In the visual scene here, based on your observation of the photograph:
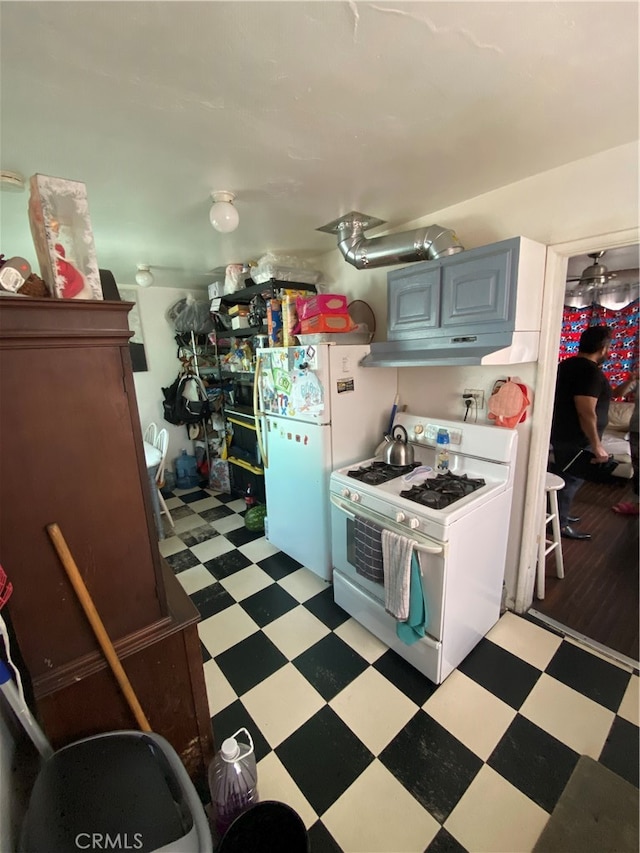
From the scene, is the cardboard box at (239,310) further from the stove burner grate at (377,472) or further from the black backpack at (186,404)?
the stove burner grate at (377,472)

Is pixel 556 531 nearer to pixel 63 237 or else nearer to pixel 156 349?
pixel 63 237

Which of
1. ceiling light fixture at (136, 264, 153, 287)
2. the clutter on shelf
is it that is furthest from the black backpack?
the clutter on shelf

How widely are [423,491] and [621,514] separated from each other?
2.64m

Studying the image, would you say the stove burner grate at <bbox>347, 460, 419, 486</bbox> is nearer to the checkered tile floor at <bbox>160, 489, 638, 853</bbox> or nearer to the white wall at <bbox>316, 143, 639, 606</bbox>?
the white wall at <bbox>316, 143, 639, 606</bbox>

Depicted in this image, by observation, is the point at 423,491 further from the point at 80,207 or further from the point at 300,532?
the point at 80,207

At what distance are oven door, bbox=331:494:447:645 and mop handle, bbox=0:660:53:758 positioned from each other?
134 centimetres

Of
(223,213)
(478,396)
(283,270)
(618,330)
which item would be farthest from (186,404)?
(618,330)

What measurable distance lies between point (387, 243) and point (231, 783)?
2477mm

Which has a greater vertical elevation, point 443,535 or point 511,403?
point 511,403

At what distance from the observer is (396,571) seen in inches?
62.9

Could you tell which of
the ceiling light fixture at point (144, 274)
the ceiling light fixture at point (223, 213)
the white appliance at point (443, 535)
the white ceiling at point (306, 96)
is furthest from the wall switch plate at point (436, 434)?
the ceiling light fixture at point (144, 274)

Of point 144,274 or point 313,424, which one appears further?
point 144,274

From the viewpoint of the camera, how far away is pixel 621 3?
0.80m

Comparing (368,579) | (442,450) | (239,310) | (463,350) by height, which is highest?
(239,310)
